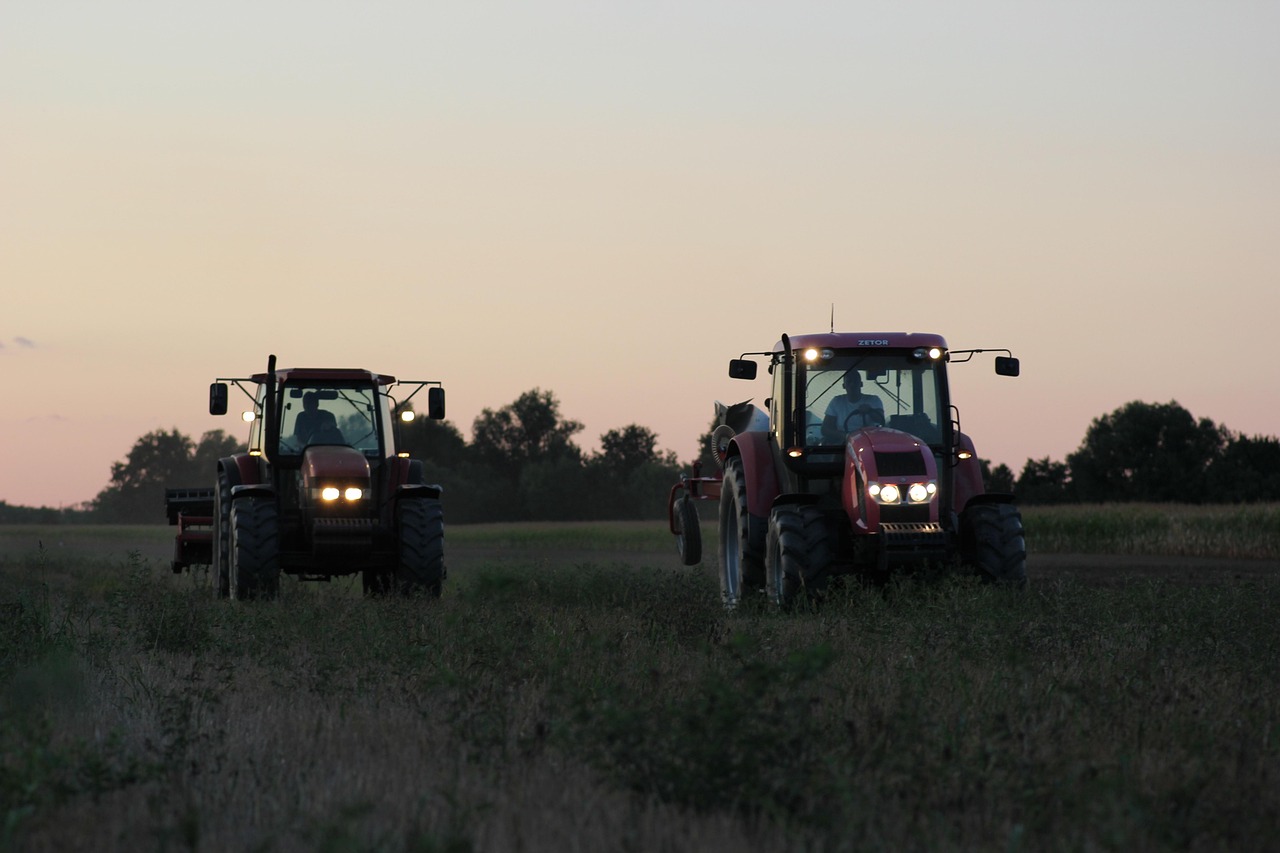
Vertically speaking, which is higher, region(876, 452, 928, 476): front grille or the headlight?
region(876, 452, 928, 476): front grille

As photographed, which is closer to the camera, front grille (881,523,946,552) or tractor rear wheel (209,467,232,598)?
front grille (881,523,946,552)

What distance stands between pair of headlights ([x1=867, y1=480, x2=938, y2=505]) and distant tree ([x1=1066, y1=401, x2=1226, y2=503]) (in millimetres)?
60529

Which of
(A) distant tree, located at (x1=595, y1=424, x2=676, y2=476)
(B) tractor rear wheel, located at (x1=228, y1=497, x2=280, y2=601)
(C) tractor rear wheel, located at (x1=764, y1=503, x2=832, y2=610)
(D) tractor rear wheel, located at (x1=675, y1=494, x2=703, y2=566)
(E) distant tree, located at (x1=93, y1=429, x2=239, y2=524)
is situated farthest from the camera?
(E) distant tree, located at (x1=93, y1=429, x2=239, y2=524)

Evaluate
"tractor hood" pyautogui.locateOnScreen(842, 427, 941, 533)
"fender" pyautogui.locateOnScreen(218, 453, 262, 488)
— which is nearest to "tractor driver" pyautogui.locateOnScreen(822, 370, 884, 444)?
"tractor hood" pyautogui.locateOnScreen(842, 427, 941, 533)

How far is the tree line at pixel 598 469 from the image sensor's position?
223 feet

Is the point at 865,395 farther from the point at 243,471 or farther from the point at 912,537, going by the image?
the point at 243,471

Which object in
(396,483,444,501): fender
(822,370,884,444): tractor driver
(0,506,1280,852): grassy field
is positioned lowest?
(0,506,1280,852): grassy field

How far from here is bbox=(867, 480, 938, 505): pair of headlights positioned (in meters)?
12.9

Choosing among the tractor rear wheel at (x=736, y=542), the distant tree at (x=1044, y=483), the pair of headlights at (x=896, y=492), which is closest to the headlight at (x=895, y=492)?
the pair of headlights at (x=896, y=492)

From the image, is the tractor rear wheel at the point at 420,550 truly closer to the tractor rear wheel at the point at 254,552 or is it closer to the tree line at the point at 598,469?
the tractor rear wheel at the point at 254,552

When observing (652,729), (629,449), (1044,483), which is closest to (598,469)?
(629,449)

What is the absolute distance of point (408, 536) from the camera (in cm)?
1538

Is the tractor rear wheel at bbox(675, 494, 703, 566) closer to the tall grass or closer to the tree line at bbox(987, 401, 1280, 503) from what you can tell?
the tall grass

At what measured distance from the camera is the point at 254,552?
49.4ft
